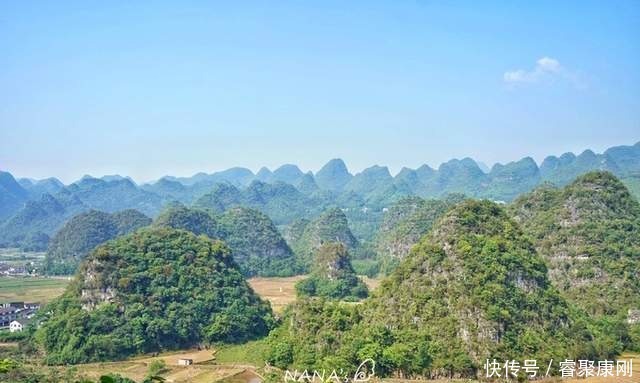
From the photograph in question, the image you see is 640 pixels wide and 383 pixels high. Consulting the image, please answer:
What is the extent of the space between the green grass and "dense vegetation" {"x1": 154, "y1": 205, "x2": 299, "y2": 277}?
34743 mm

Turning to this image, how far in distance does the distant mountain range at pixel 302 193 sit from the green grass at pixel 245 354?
7179cm

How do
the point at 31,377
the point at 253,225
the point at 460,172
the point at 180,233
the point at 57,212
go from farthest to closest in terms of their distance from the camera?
the point at 460,172 → the point at 57,212 → the point at 253,225 → the point at 180,233 → the point at 31,377

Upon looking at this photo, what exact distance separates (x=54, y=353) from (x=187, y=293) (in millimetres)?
7415

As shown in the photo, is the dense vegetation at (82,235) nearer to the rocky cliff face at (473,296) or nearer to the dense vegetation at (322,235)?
the dense vegetation at (322,235)

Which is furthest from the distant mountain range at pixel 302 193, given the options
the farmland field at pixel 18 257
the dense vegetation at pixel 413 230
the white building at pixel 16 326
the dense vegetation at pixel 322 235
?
the white building at pixel 16 326

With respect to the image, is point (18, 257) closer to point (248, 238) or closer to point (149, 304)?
point (248, 238)

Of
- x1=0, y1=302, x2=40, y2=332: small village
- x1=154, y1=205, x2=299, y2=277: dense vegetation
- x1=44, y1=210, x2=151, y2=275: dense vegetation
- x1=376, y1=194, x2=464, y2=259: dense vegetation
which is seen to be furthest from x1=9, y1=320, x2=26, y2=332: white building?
x1=376, y1=194, x2=464, y2=259: dense vegetation

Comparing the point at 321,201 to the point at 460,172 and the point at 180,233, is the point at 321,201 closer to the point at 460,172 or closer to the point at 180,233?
the point at 460,172

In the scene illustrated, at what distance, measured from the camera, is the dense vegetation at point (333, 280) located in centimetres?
5041

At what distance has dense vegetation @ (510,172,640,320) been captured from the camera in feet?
120

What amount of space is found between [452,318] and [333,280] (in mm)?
24902

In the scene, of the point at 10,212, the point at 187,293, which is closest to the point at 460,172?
the point at 10,212

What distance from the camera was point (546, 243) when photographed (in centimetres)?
4203

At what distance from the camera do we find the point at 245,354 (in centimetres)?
3072
